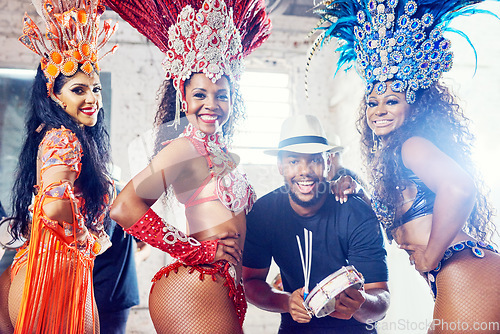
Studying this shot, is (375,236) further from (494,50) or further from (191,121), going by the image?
(494,50)

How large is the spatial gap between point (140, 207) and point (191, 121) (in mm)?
456

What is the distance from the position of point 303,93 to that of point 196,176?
182 centimetres

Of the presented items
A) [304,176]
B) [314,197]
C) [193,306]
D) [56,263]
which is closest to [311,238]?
[314,197]

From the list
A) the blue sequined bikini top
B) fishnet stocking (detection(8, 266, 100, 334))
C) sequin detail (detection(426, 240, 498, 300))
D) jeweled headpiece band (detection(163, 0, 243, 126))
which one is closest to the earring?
the blue sequined bikini top

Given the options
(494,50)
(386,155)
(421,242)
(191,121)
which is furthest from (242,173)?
(494,50)

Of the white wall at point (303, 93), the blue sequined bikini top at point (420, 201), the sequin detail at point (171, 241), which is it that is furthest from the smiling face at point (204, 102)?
the blue sequined bikini top at point (420, 201)

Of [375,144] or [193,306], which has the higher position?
[375,144]

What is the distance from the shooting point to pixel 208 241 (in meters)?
1.86

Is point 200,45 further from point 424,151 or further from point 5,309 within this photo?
point 5,309

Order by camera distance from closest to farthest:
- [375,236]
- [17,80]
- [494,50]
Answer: [375,236], [494,50], [17,80]

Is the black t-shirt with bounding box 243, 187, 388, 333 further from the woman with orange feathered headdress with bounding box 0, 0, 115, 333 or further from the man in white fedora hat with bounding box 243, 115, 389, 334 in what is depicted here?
the woman with orange feathered headdress with bounding box 0, 0, 115, 333

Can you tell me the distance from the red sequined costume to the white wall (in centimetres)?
56

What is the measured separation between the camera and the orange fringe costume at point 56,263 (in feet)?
6.20

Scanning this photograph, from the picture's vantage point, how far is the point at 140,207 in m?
1.81
